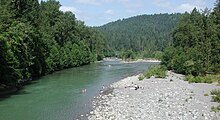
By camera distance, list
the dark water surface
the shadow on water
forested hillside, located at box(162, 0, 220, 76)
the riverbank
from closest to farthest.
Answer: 1. the riverbank
2. the dark water surface
3. the shadow on water
4. forested hillside, located at box(162, 0, 220, 76)

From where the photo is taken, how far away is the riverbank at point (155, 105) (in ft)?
101

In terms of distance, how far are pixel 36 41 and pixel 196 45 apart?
3425 centimetres

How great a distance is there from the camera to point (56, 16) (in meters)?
→ 112

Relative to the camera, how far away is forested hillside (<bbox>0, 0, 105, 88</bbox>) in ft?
161

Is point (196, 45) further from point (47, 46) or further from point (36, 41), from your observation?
point (47, 46)

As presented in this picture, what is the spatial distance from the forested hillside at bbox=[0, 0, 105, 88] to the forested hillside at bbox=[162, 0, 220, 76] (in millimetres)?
29944

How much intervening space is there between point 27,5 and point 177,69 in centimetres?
3597

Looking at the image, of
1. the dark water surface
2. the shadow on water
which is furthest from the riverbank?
the shadow on water

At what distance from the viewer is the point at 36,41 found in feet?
242

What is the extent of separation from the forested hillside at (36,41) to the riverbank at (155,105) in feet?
48.0

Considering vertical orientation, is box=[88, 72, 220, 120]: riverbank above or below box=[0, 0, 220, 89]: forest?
below

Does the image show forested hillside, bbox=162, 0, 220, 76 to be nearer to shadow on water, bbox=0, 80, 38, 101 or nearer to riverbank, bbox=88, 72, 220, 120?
riverbank, bbox=88, 72, 220, 120

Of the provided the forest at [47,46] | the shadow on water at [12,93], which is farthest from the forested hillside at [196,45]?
the shadow on water at [12,93]

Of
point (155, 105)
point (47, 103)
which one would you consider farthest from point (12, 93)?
point (155, 105)
